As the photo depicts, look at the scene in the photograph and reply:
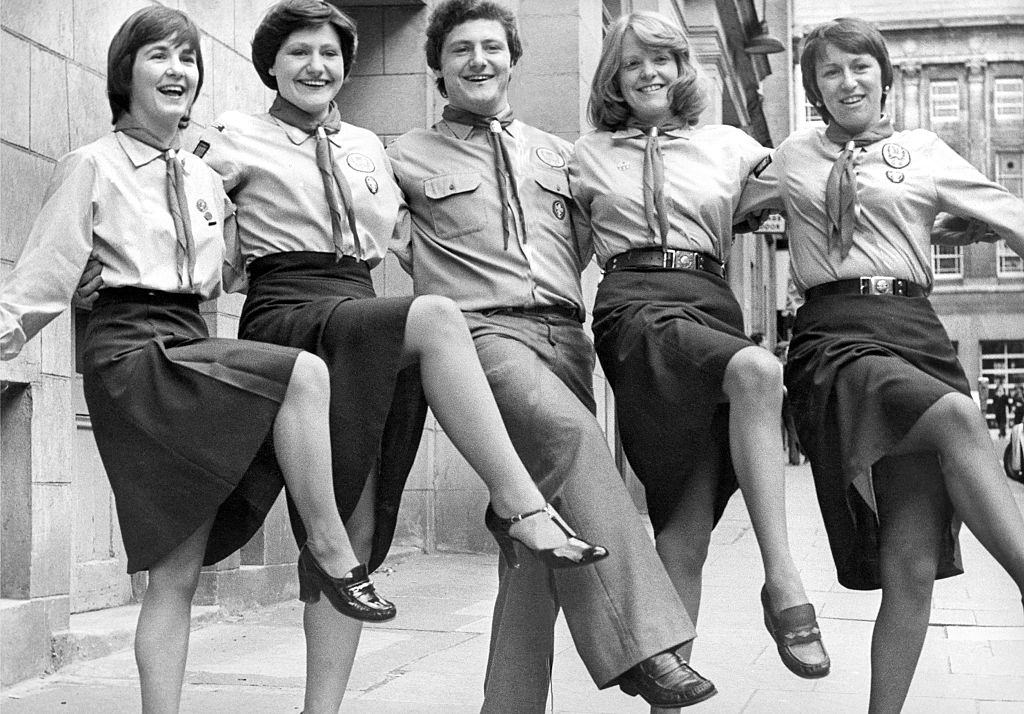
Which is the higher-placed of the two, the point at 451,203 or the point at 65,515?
the point at 451,203

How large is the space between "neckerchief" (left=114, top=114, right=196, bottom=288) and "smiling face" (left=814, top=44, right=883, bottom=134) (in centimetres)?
216

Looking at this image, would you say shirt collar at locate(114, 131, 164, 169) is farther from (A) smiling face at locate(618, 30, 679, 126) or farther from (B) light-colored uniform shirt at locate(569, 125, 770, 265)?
(A) smiling face at locate(618, 30, 679, 126)

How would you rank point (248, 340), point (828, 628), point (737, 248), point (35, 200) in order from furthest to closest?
point (737, 248)
point (828, 628)
point (35, 200)
point (248, 340)

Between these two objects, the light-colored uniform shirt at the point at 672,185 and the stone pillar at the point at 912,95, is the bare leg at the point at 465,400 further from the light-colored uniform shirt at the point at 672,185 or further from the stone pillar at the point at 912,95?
the stone pillar at the point at 912,95

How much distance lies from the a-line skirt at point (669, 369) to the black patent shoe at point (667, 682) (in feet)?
2.64

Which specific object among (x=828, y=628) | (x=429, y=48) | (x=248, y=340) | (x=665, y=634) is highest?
(x=429, y=48)

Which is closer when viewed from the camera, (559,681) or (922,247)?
(922,247)

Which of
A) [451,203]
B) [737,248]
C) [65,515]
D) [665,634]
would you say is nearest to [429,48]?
[451,203]

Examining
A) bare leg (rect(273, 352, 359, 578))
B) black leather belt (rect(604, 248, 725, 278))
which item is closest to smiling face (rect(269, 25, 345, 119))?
bare leg (rect(273, 352, 359, 578))

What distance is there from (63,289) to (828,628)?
209 inches

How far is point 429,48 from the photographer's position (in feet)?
16.3

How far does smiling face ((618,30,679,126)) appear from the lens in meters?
4.94

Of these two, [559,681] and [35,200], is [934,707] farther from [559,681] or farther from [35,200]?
[35,200]

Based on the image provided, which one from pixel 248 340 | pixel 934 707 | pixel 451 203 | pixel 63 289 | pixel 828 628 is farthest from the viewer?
pixel 828 628
